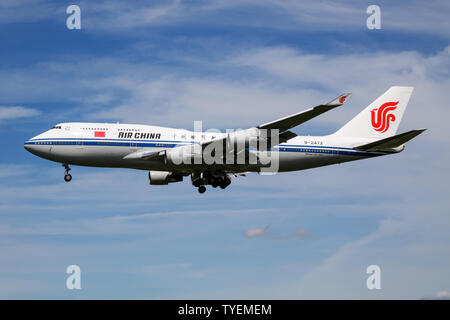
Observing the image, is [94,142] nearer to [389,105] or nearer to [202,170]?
[202,170]

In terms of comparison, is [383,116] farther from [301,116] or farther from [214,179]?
[301,116]

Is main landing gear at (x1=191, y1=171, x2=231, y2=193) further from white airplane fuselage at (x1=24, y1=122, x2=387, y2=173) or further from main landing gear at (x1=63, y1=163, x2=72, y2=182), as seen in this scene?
main landing gear at (x1=63, y1=163, x2=72, y2=182)

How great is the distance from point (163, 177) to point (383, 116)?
21.8 meters

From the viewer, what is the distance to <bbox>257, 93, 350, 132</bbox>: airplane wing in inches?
1631

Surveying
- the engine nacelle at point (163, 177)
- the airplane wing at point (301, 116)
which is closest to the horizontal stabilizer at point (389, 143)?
the airplane wing at point (301, 116)

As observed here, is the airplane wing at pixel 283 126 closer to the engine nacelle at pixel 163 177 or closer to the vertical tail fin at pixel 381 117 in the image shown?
the engine nacelle at pixel 163 177

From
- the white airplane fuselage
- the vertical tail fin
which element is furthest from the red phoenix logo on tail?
the white airplane fuselage

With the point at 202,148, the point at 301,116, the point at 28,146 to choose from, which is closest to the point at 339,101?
the point at 301,116

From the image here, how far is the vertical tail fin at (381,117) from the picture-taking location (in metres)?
59.4

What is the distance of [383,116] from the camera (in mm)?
60688

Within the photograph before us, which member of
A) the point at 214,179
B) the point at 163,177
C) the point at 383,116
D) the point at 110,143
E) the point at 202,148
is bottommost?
the point at 214,179

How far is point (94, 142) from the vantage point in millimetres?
51125

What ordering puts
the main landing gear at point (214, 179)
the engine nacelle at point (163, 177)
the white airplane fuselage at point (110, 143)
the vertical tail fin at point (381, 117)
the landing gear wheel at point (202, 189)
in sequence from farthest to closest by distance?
the vertical tail fin at point (381, 117), the engine nacelle at point (163, 177), the landing gear wheel at point (202, 189), the main landing gear at point (214, 179), the white airplane fuselage at point (110, 143)
